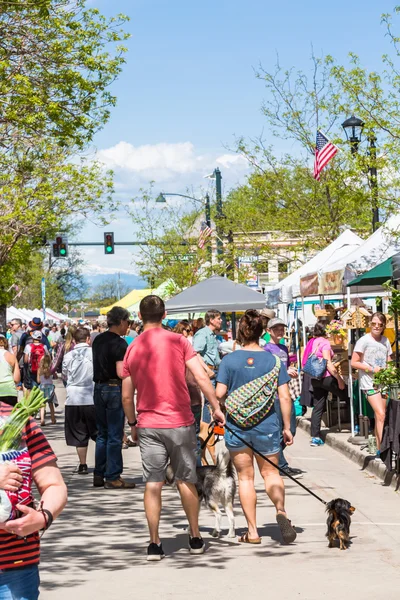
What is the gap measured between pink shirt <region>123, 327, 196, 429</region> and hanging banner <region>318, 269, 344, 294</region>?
7.65m

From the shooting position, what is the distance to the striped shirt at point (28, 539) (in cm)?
329

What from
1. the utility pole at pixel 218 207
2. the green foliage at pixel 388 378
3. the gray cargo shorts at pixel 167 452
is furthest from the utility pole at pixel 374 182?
the utility pole at pixel 218 207

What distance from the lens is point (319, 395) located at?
50.9ft

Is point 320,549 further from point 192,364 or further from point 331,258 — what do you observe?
point 331,258

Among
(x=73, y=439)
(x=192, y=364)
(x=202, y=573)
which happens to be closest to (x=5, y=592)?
(x=202, y=573)

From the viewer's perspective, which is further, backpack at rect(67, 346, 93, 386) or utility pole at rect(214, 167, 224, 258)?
utility pole at rect(214, 167, 224, 258)

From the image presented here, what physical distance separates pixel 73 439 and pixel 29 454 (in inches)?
353

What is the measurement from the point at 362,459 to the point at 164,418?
5759 mm

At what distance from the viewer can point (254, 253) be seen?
1339 inches

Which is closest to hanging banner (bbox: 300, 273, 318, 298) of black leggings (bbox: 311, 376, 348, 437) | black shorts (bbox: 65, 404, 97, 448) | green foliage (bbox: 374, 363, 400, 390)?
black leggings (bbox: 311, 376, 348, 437)

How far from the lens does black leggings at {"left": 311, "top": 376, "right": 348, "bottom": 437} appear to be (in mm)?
15312

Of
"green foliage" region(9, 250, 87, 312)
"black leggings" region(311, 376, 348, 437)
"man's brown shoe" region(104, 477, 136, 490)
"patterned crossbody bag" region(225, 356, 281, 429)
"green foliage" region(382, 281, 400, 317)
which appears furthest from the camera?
"green foliage" region(9, 250, 87, 312)

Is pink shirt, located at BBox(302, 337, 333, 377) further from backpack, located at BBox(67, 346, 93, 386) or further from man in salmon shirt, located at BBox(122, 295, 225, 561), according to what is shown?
man in salmon shirt, located at BBox(122, 295, 225, 561)

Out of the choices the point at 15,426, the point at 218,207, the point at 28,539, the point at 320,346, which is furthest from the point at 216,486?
the point at 218,207
